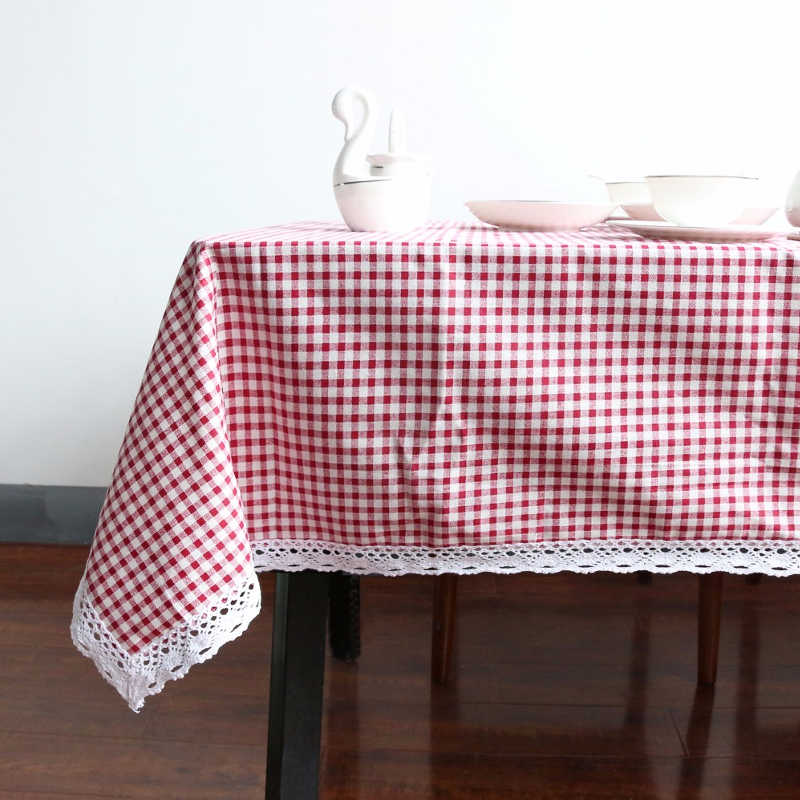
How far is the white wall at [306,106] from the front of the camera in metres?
2.08

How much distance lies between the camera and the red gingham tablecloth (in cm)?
96

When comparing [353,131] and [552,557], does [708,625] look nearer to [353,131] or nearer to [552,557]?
[552,557]

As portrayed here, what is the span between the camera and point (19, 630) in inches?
73.1

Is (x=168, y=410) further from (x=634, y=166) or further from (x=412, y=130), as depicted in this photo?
(x=634, y=166)

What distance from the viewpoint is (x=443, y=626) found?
1.64m

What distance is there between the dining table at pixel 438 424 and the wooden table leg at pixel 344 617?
0.69 meters

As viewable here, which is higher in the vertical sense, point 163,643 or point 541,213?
point 541,213

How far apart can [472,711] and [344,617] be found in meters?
0.28

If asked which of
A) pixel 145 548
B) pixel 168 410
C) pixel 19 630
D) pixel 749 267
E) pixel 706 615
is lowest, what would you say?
pixel 19 630

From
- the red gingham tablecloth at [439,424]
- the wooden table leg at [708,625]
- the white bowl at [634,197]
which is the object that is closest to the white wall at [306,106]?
the white bowl at [634,197]

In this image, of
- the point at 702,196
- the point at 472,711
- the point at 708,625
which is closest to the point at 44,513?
the point at 472,711

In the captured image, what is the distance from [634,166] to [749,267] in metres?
1.20

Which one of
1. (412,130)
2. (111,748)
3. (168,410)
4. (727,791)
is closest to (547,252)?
(168,410)

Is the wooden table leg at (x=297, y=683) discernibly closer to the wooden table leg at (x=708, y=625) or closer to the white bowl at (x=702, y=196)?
the white bowl at (x=702, y=196)
